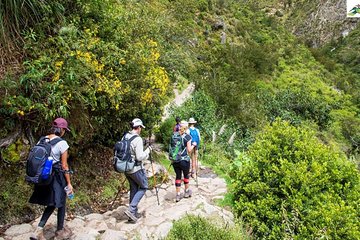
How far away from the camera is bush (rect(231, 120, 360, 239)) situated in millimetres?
5035

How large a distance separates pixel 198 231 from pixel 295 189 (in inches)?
79.7

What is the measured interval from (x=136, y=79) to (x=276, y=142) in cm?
320

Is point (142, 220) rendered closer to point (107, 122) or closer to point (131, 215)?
point (131, 215)

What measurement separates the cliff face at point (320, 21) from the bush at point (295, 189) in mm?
50133

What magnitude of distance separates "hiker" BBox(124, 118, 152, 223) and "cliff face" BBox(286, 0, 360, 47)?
170ft

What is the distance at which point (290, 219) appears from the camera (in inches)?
212

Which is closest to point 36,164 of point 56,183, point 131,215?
point 56,183

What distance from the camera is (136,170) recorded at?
17.3 ft

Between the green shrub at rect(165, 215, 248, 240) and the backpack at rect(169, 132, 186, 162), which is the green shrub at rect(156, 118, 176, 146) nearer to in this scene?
the backpack at rect(169, 132, 186, 162)

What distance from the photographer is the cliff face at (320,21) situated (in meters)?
52.8

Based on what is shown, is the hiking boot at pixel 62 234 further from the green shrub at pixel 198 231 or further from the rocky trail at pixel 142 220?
the green shrub at pixel 198 231

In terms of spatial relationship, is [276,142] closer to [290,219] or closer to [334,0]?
[290,219]

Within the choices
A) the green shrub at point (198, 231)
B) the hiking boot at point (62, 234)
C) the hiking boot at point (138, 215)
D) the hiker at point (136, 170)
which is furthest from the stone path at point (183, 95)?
the green shrub at point (198, 231)

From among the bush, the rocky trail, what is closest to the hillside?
the bush
